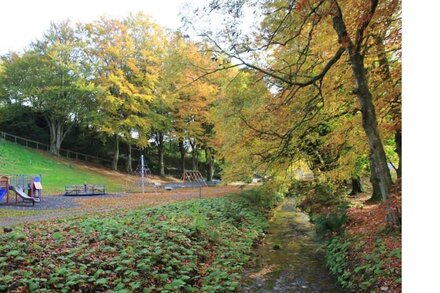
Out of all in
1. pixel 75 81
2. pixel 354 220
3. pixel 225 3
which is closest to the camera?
pixel 225 3

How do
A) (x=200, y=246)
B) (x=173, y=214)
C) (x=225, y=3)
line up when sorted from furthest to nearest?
(x=173, y=214) → (x=200, y=246) → (x=225, y=3)

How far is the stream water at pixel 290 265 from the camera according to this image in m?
7.28

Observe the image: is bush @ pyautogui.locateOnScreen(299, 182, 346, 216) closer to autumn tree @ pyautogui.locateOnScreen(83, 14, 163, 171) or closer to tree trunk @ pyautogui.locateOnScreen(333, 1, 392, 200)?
tree trunk @ pyautogui.locateOnScreen(333, 1, 392, 200)

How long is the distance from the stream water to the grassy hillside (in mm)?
15366

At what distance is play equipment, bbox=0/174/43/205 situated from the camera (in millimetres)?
15414

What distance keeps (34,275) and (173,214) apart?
21.3 feet

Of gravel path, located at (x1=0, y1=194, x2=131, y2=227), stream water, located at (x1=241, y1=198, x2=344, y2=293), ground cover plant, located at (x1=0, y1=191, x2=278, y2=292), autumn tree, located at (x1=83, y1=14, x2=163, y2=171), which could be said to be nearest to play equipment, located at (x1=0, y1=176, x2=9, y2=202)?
gravel path, located at (x1=0, y1=194, x2=131, y2=227)

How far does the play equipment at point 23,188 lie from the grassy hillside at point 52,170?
3032 millimetres

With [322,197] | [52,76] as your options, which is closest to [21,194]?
[322,197]

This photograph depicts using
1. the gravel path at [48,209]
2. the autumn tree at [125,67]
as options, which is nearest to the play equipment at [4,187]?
the gravel path at [48,209]

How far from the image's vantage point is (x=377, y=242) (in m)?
7.36
